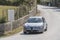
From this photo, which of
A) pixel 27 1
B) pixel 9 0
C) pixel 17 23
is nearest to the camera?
pixel 17 23

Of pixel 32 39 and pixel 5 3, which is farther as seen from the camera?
pixel 5 3

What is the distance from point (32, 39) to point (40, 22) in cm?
516

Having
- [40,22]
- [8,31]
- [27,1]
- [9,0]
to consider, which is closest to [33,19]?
[40,22]

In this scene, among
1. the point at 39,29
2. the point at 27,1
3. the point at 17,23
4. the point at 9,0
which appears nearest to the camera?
the point at 39,29

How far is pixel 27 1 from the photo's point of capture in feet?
198

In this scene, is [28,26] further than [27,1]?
No

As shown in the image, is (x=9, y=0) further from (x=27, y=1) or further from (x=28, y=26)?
(x=28, y=26)

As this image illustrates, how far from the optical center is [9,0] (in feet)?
262

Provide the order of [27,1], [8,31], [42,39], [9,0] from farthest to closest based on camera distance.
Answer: [9,0], [27,1], [8,31], [42,39]

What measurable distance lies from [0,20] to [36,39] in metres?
7.85

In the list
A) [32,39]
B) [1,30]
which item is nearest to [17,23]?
[1,30]

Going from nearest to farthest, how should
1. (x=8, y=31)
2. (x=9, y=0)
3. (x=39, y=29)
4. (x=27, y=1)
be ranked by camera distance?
(x=39, y=29) → (x=8, y=31) → (x=27, y=1) → (x=9, y=0)

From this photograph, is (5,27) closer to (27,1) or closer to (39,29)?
(39,29)

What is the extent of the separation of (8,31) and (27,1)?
36.9 meters
